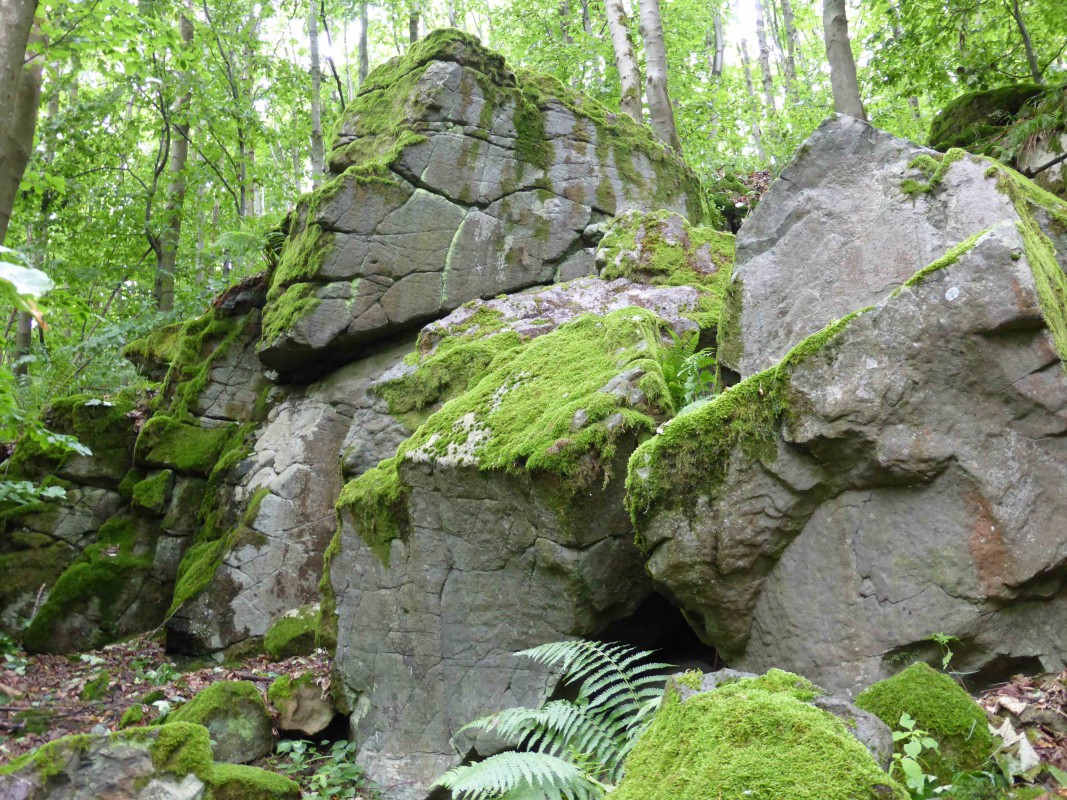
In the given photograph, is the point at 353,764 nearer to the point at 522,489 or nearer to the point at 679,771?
the point at 522,489

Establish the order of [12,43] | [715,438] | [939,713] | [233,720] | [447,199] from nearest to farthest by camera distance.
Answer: [939,713] < [715,438] < [12,43] < [233,720] < [447,199]

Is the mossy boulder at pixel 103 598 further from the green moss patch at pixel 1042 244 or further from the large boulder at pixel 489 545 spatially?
the green moss patch at pixel 1042 244

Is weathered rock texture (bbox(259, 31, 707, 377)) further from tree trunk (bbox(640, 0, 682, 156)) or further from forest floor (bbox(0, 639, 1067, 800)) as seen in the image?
forest floor (bbox(0, 639, 1067, 800))

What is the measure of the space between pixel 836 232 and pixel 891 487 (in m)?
2.29

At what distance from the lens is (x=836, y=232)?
5727 mm

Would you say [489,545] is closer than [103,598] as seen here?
Yes

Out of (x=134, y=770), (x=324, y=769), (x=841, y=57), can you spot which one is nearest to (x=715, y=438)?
(x=324, y=769)

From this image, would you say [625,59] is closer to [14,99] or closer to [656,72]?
[656,72]

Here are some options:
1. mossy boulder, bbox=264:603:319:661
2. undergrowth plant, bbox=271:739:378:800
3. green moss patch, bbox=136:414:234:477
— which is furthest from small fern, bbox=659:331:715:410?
green moss patch, bbox=136:414:234:477

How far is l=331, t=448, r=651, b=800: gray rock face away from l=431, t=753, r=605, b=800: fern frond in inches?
71.7

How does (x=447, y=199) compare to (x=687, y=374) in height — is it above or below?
above

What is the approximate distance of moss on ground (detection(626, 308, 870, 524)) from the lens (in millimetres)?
4289

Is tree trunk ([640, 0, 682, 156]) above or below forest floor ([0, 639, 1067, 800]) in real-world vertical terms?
above

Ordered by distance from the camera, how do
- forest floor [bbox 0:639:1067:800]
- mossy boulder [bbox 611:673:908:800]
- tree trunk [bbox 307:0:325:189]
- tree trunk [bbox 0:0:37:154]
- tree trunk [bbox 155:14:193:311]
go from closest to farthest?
1. mossy boulder [bbox 611:673:908:800]
2. tree trunk [bbox 0:0:37:154]
3. forest floor [bbox 0:639:1067:800]
4. tree trunk [bbox 155:14:193:311]
5. tree trunk [bbox 307:0:325:189]
